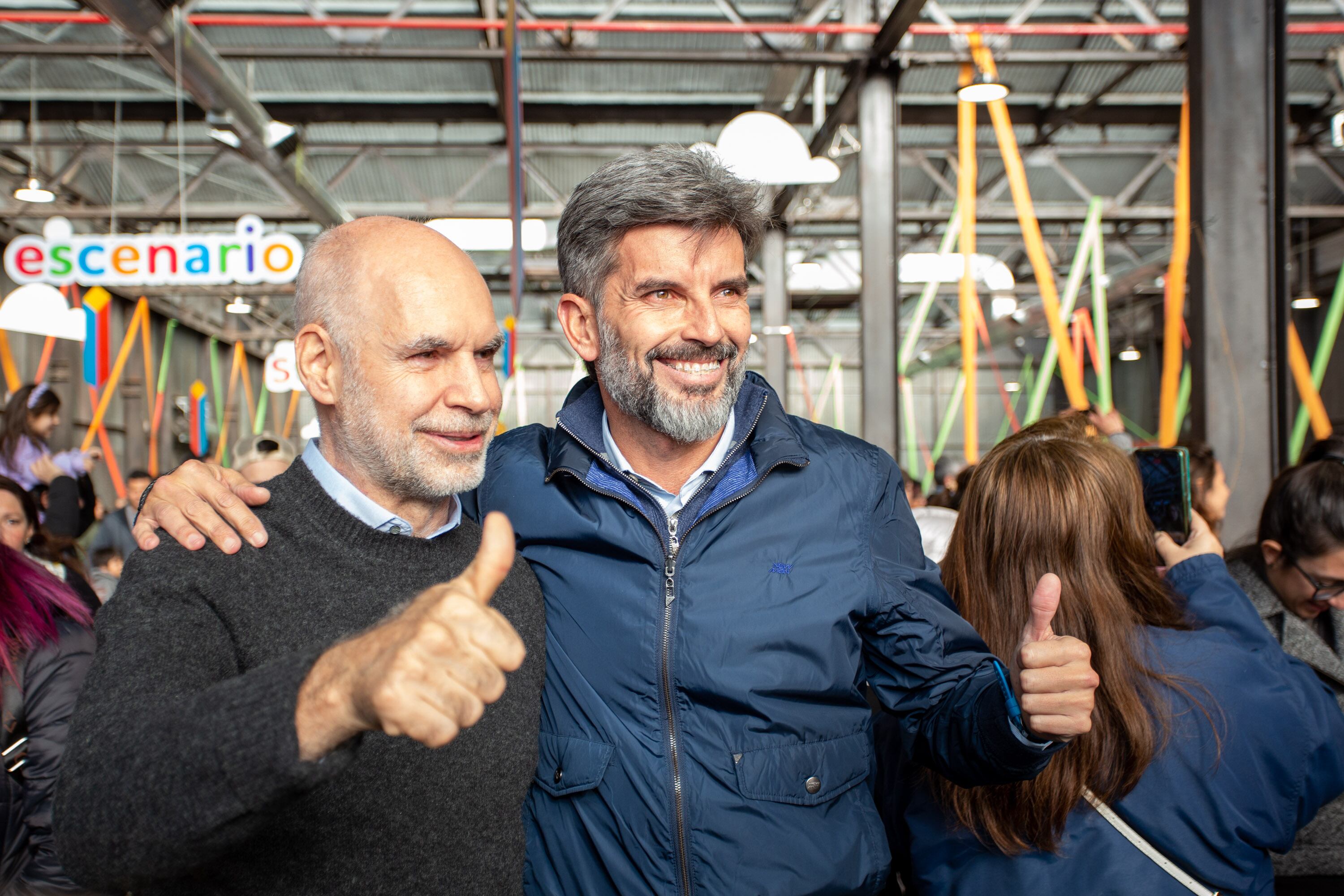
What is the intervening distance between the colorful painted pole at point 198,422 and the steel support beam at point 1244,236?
12634 mm

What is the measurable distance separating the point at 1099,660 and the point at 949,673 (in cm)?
26

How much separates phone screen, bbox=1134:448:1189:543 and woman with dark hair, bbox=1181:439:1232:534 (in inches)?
46.6

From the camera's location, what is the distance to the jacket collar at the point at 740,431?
5.32 ft

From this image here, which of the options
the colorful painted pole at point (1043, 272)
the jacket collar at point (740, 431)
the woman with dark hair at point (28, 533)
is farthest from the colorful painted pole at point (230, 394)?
the jacket collar at point (740, 431)

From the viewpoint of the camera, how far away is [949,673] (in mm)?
1555

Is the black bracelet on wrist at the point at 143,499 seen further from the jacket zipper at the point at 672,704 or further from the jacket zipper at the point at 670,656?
the jacket zipper at the point at 672,704

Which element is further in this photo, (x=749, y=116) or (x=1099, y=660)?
(x=749, y=116)

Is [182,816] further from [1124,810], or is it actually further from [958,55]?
[958,55]


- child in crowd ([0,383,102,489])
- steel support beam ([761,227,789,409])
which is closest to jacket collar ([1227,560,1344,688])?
child in crowd ([0,383,102,489])

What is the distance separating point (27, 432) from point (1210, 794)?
539cm

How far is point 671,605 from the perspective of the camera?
59.6 inches

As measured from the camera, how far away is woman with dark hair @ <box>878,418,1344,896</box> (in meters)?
1.58

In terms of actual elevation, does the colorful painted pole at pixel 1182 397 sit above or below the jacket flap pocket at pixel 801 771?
above

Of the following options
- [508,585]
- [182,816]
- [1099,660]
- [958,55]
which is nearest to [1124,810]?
[1099,660]
